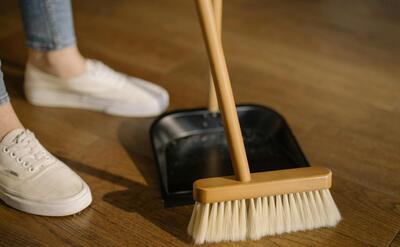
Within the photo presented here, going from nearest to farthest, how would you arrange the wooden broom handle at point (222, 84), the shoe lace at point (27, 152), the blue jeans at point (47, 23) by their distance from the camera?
the wooden broom handle at point (222, 84), the shoe lace at point (27, 152), the blue jeans at point (47, 23)

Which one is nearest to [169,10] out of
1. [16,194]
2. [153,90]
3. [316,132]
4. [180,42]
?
[180,42]

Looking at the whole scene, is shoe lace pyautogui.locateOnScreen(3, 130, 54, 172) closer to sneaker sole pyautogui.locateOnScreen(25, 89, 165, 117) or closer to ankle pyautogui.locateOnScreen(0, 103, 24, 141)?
ankle pyautogui.locateOnScreen(0, 103, 24, 141)

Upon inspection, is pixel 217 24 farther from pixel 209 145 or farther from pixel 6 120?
pixel 6 120

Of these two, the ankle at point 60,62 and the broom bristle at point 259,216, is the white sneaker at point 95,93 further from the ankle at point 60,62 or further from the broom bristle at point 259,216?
the broom bristle at point 259,216

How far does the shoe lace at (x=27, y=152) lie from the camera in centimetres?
79

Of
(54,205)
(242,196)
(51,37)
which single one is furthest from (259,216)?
(51,37)

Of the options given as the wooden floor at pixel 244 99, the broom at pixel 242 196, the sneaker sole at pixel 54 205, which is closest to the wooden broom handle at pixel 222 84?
the broom at pixel 242 196

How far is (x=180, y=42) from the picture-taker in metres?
1.30

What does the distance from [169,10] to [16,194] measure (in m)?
0.81

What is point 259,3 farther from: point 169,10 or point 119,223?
point 119,223

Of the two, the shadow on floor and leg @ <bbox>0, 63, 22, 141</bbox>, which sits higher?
leg @ <bbox>0, 63, 22, 141</bbox>

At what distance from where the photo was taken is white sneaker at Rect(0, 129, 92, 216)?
0.77 m

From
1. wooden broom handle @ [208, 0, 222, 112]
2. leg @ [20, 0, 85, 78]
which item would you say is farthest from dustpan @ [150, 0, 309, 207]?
leg @ [20, 0, 85, 78]

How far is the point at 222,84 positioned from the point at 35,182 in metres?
0.31
